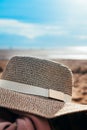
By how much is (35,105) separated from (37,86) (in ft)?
0.43

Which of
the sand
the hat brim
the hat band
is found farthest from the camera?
the sand

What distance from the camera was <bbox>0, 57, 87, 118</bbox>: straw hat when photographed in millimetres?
1931

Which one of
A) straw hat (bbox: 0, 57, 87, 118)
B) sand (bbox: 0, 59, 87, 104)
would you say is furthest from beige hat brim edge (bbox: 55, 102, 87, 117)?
sand (bbox: 0, 59, 87, 104)

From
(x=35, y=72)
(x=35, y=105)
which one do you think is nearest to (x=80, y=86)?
(x=35, y=72)

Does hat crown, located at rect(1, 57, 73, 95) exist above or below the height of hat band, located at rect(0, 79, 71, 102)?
above

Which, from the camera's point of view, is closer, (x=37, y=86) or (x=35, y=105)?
(x=35, y=105)

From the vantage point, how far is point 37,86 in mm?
2021

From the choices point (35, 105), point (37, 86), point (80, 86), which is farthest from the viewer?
point (80, 86)

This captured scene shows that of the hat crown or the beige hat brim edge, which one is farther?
the hat crown

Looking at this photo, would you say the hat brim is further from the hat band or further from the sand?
the sand

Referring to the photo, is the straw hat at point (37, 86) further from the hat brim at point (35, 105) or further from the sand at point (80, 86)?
the sand at point (80, 86)

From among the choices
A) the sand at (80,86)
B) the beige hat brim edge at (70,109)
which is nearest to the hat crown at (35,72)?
the beige hat brim edge at (70,109)

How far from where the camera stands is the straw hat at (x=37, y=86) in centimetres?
193

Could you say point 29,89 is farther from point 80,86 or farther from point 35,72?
point 80,86
